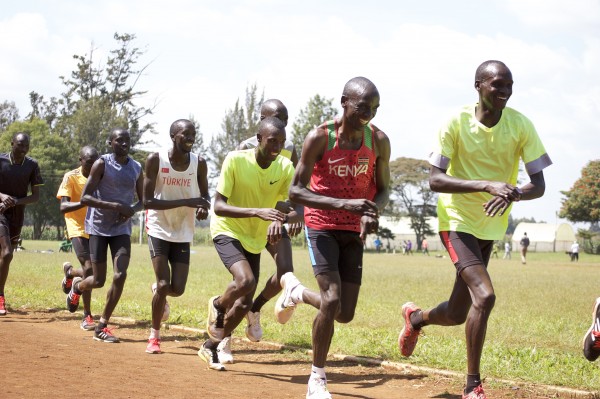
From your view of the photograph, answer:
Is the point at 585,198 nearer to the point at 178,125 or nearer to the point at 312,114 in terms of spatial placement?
the point at 312,114

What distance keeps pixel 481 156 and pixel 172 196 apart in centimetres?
426

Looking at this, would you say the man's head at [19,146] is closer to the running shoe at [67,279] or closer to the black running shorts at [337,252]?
the running shoe at [67,279]

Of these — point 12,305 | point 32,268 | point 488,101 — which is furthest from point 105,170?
point 32,268

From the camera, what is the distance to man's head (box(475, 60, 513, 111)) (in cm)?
Answer: 642

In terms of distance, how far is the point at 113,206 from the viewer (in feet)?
34.2

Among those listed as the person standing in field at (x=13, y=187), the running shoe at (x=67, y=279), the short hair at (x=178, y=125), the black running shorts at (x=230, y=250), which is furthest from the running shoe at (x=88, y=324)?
the black running shorts at (x=230, y=250)

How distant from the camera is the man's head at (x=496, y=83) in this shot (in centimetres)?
642

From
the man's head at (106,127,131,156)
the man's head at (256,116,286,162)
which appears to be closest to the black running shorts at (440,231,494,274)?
the man's head at (256,116,286,162)

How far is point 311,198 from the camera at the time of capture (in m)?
6.59

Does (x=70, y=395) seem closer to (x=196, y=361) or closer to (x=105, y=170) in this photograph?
(x=196, y=361)

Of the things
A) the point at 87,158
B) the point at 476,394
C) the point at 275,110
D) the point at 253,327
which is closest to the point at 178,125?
the point at 275,110

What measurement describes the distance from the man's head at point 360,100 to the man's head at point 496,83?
87 centimetres

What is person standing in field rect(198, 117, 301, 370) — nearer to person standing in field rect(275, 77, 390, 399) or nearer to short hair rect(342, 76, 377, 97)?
person standing in field rect(275, 77, 390, 399)

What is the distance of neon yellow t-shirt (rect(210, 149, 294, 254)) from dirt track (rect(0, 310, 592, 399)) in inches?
54.1
